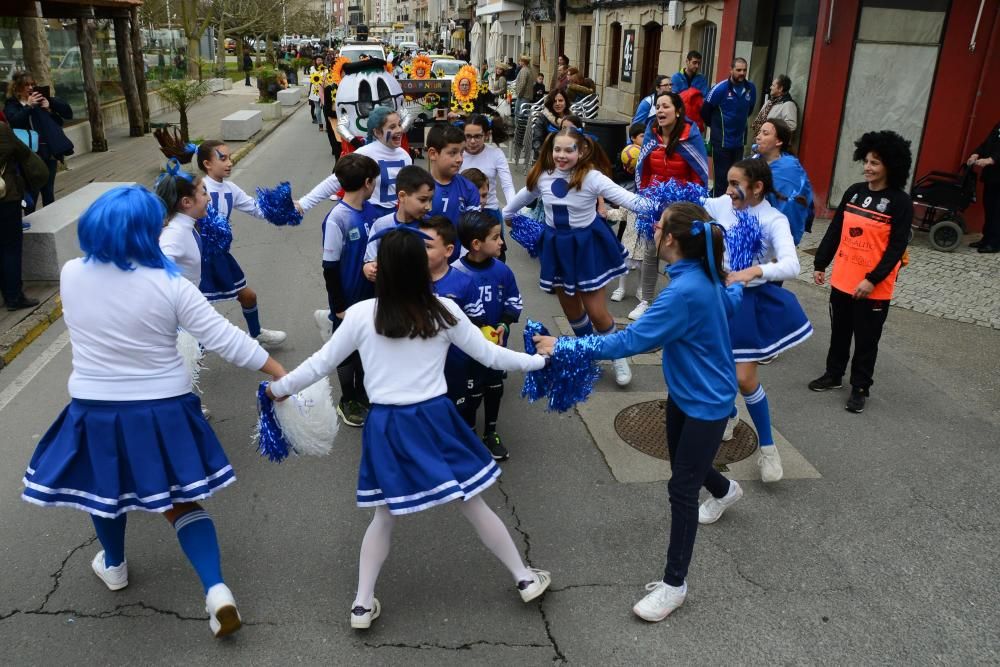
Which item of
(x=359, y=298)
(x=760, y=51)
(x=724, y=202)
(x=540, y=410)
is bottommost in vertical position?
(x=540, y=410)

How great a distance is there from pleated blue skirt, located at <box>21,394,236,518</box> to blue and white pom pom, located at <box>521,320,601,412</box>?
1.41 m

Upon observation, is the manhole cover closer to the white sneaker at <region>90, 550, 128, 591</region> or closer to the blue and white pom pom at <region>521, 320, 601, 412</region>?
the blue and white pom pom at <region>521, 320, 601, 412</region>

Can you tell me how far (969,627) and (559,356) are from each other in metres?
2.03

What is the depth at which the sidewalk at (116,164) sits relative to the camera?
21.5 ft

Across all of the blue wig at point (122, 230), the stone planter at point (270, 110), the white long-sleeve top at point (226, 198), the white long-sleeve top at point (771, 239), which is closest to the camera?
the blue wig at point (122, 230)

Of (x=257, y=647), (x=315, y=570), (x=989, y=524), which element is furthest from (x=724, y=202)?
(x=257, y=647)

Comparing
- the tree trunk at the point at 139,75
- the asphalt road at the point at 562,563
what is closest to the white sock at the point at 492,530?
the asphalt road at the point at 562,563

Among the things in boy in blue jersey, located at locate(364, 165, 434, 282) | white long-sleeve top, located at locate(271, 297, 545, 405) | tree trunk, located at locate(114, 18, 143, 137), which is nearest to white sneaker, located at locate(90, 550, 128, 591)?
white long-sleeve top, located at locate(271, 297, 545, 405)

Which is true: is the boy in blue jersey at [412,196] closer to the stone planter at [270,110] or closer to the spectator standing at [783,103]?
the spectator standing at [783,103]

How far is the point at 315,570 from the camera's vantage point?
11.9 feet

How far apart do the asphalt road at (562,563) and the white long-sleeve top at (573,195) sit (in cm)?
131

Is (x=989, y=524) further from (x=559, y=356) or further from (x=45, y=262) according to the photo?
(x=45, y=262)

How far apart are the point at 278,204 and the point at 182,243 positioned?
0.99 metres

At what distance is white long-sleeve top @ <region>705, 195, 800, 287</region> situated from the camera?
153 inches
